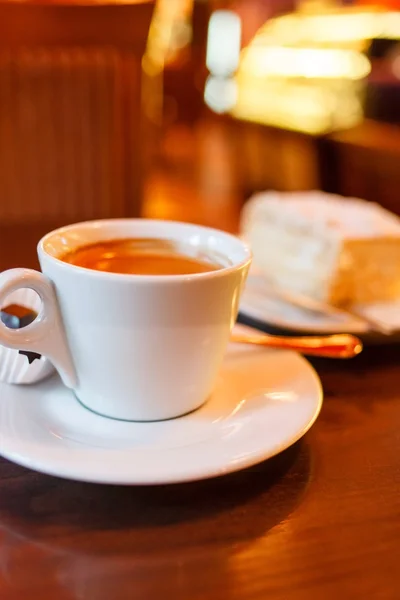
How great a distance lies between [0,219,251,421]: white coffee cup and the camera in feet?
1.44

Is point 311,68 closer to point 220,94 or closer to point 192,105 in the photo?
point 220,94

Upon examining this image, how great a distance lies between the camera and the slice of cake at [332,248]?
77 centimetres

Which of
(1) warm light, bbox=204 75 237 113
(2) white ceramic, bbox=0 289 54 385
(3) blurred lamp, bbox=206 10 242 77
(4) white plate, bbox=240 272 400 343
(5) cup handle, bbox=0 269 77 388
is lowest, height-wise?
Answer: (1) warm light, bbox=204 75 237 113

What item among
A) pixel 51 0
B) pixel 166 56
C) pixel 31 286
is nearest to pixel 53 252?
pixel 31 286

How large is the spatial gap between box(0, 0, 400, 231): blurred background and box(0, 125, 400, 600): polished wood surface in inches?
36.2

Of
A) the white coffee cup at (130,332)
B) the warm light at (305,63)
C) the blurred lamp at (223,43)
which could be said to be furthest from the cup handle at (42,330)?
the blurred lamp at (223,43)

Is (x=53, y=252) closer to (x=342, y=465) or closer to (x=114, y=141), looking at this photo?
(x=342, y=465)

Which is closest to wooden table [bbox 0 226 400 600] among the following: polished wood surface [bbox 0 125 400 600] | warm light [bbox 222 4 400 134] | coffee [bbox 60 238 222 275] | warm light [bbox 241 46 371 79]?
polished wood surface [bbox 0 125 400 600]

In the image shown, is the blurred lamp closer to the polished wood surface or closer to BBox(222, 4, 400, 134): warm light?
BBox(222, 4, 400, 134): warm light

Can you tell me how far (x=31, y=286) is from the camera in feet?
1.49

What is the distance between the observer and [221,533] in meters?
0.37

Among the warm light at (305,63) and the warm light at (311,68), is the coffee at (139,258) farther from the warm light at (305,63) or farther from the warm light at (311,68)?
the warm light at (305,63)

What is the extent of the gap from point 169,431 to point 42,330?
4.5 inches

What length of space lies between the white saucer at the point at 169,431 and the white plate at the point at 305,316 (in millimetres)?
84
